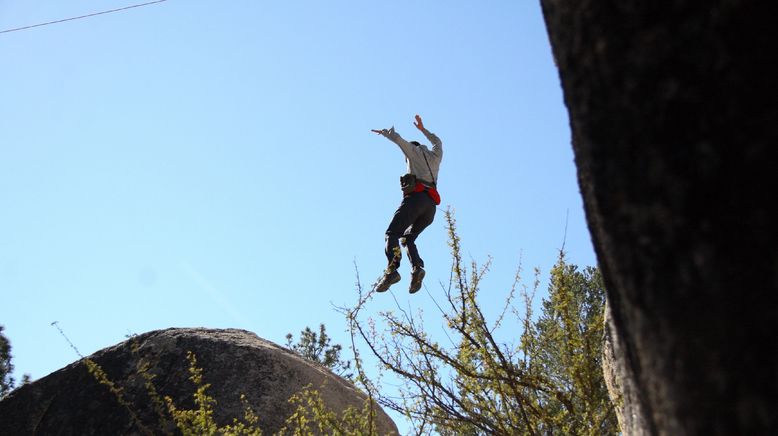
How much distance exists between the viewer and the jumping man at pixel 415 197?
7.09m

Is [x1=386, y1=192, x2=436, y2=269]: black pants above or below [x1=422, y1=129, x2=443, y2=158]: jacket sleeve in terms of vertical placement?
below

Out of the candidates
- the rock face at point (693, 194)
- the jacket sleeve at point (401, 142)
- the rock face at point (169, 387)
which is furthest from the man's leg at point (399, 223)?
the rock face at point (693, 194)

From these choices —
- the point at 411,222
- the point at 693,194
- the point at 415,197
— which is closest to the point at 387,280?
the point at 411,222

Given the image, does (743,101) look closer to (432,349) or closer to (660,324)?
(660,324)

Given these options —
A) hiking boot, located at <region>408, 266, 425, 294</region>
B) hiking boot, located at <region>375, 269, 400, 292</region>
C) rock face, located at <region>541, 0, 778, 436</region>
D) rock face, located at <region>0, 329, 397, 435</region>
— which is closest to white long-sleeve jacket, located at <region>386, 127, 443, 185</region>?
hiking boot, located at <region>408, 266, 425, 294</region>

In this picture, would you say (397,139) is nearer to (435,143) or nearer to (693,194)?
(435,143)

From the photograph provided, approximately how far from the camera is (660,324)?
0.91 meters

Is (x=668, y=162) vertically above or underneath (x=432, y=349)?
underneath

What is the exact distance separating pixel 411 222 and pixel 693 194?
21.0 ft

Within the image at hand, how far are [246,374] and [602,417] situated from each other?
11.9 feet

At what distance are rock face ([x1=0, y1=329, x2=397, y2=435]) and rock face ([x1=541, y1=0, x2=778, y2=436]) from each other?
5.51m

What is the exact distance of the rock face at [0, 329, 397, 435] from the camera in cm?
621

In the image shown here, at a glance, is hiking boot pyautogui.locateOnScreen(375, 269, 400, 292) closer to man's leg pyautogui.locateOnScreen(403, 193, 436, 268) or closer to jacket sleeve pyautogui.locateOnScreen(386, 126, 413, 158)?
man's leg pyautogui.locateOnScreen(403, 193, 436, 268)

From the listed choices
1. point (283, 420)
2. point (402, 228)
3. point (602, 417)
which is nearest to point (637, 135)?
point (602, 417)
